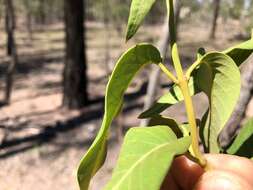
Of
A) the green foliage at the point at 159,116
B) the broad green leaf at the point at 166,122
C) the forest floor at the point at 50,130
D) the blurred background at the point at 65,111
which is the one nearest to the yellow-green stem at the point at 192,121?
the green foliage at the point at 159,116

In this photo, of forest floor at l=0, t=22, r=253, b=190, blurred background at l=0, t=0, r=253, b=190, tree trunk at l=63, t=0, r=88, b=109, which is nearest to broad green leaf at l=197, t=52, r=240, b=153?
blurred background at l=0, t=0, r=253, b=190

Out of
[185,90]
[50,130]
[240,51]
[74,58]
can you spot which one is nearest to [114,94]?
[185,90]

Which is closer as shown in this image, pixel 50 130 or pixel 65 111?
pixel 50 130

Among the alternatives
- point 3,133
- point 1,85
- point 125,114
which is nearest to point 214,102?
point 3,133

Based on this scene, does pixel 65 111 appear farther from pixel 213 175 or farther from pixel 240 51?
pixel 213 175

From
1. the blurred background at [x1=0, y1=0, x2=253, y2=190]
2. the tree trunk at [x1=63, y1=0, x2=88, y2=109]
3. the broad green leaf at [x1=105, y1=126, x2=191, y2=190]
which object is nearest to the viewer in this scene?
the broad green leaf at [x1=105, y1=126, x2=191, y2=190]

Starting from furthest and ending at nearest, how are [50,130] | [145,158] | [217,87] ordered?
[50,130] < [217,87] < [145,158]

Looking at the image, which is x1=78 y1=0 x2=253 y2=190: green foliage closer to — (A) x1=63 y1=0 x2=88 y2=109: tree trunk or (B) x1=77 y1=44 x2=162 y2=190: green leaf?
(B) x1=77 y1=44 x2=162 y2=190: green leaf

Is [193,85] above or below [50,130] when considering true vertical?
above
